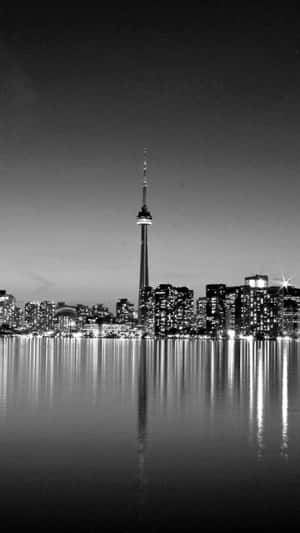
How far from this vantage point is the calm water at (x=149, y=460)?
44.6 feet

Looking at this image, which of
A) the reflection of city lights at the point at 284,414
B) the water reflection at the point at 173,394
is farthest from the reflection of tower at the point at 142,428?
the reflection of city lights at the point at 284,414

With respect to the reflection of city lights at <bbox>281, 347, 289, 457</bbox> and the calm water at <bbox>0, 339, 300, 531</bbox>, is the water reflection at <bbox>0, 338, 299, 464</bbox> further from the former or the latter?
the calm water at <bbox>0, 339, 300, 531</bbox>

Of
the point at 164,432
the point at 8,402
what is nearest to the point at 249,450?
the point at 164,432

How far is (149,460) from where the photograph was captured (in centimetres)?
1858

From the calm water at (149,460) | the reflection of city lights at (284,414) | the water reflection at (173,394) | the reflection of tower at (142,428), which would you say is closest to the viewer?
the calm water at (149,460)

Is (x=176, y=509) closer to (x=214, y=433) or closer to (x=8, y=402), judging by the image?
(x=214, y=433)

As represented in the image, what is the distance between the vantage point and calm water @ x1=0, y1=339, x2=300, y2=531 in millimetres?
13594

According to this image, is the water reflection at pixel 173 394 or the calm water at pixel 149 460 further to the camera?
the water reflection at pixel 173 394

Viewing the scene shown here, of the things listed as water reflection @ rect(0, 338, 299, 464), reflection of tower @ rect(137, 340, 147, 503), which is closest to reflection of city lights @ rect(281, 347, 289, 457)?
water reflection @ rect(0, 338, 299, 464)

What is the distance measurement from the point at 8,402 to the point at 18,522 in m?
18.1

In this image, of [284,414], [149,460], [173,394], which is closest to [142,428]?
[149,460]

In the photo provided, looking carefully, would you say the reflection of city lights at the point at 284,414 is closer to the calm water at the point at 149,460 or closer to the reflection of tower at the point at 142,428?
the calm water at the point at 149,460

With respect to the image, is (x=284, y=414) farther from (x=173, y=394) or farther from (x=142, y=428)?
(x=173, y=394)

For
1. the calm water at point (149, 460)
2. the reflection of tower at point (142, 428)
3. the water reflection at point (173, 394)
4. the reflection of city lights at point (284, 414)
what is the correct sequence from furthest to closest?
the water reflection at point (173, 394)
the reflection of city lights at point (284, 414)
the reflection of tower at point (142, 428)
the calm water at point (149, 460)
